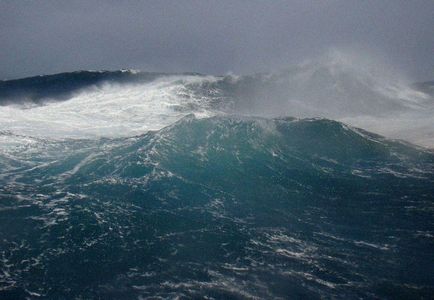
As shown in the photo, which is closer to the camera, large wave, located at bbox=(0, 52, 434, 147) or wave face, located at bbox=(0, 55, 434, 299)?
wave face, located at bbox=(0, 55, 434, 299)

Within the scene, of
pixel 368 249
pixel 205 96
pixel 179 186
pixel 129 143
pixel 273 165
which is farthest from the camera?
pixel 205 96

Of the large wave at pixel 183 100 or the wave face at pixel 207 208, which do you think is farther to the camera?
the large wave at pixel 183 100

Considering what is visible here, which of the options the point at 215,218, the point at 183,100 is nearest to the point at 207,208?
the point at 215,218

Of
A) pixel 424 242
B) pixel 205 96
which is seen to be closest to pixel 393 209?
pixel 424 242

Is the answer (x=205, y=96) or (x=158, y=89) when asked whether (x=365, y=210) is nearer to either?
(x=205, y=96)

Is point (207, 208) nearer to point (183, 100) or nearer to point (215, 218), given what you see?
point (215, 218)
